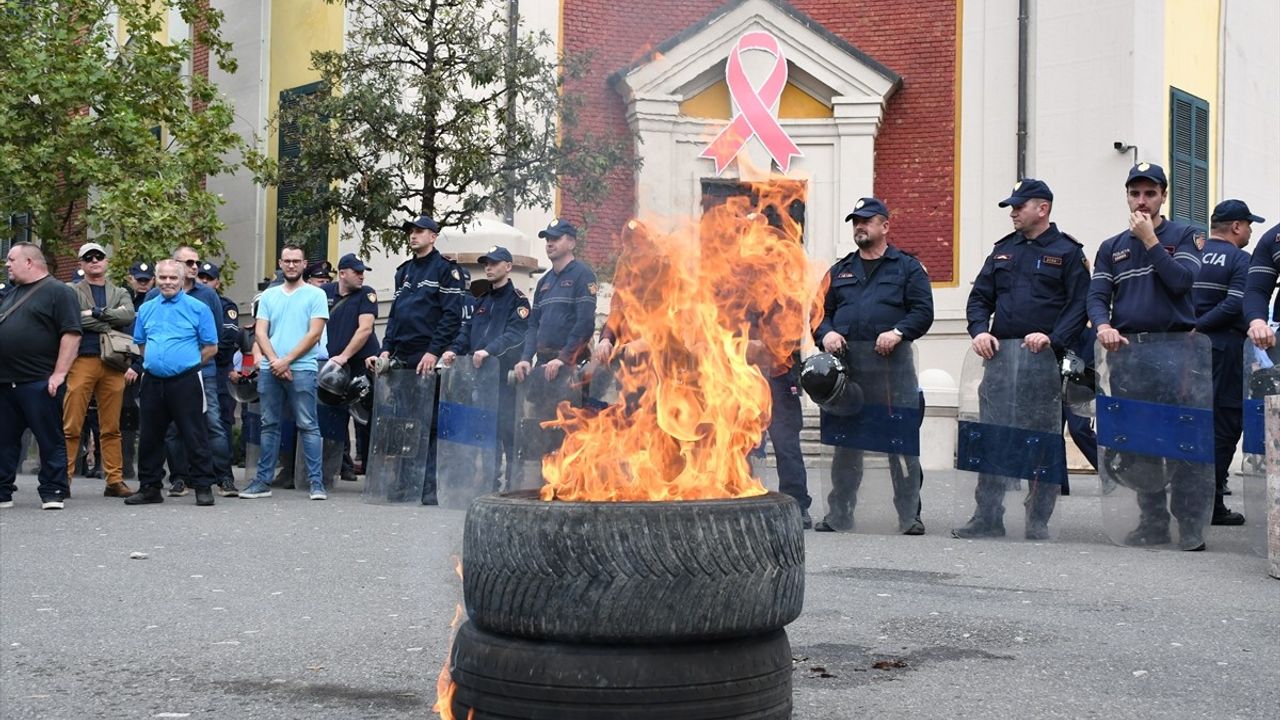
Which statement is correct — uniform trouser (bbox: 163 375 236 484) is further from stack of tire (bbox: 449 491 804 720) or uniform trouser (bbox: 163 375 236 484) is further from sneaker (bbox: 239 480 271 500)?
stack of tire (bbox: 449 491 804 720)

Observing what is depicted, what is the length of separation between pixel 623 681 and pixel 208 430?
9380 millimetres

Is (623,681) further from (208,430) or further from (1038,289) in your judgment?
(208,430)

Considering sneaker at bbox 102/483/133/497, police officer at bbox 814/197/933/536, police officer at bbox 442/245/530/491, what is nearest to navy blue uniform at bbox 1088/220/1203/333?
police officer at bbox 814/197/933/536

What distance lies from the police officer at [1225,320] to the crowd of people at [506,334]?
0.01 meters

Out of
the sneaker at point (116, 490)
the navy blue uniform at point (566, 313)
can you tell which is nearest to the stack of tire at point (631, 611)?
the navy blue uniform at point (566, 313)

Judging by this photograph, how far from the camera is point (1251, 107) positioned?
23375 millimetres

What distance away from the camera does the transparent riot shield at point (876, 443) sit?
9.52 meters

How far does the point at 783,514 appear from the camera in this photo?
383cm

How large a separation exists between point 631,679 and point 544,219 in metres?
17.6

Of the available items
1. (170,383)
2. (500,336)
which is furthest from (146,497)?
(500,336)

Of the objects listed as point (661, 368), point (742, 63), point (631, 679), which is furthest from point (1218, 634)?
point (742, 63)

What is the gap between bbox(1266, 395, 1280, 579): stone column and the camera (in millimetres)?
7285

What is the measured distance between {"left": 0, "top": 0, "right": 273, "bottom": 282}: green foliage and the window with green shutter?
12864mm

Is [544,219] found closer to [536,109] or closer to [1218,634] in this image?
[536,109]
